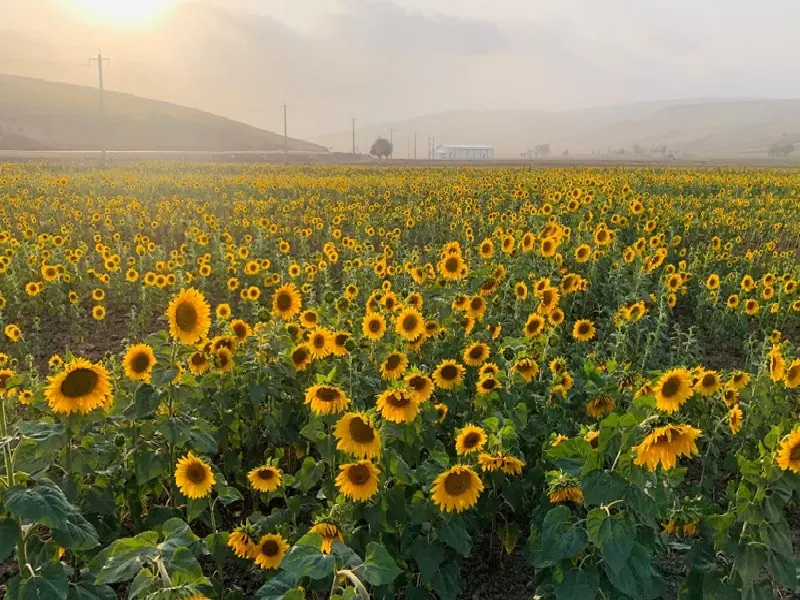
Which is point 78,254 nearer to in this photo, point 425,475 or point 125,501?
point 125,501

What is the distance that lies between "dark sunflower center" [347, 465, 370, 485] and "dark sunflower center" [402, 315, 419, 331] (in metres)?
1.74

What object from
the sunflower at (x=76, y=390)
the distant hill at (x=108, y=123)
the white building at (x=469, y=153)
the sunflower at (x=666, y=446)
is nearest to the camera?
the sunflower at (x=666, y=446)

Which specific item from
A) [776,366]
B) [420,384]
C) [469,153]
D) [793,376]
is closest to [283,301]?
[420,384]

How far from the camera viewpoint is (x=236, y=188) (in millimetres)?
21984

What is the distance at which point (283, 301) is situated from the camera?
4.86m

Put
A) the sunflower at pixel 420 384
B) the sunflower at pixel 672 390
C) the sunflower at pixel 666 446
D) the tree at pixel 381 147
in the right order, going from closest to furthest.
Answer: the sunflower at pixel 666 446, the sunflower at pixel 672 390, the sunflower at pixel 420 384, the tree at pixel 381 147

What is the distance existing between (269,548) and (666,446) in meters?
1.92

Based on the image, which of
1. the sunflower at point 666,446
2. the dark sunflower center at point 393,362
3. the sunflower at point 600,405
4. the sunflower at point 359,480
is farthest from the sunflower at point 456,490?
the sunflower at point 600,405

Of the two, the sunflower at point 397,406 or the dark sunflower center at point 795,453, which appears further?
the sunflower at point 397,406

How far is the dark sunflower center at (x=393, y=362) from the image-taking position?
3594 millimetres

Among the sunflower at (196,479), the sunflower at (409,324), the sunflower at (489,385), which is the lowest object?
the sunflower at (196,479)

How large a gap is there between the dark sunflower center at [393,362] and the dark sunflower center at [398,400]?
2.47 ft

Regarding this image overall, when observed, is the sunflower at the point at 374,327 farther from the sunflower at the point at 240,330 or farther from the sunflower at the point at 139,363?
the sunflower at the point at 139,363

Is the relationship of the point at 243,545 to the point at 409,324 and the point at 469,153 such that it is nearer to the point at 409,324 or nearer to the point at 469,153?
the point at 409,324
